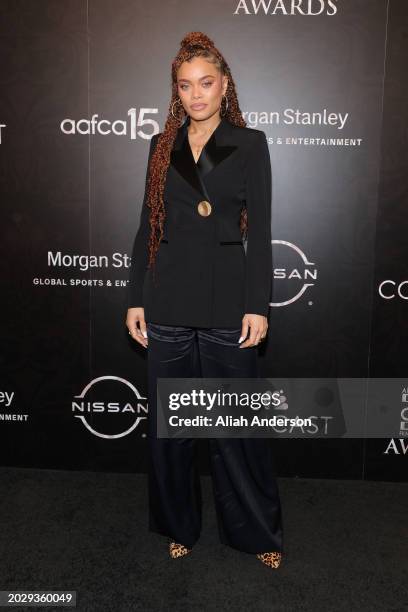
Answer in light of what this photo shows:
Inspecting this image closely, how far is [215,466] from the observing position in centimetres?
206

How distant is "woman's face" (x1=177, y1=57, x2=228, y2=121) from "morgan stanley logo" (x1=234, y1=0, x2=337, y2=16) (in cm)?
79

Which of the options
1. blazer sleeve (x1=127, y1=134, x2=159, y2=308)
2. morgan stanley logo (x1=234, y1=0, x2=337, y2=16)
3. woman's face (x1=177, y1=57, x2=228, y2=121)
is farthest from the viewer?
morgan stanley logo (x1=234, y1=0, x2=337, y2=16)

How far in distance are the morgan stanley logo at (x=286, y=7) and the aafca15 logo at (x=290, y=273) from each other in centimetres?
100

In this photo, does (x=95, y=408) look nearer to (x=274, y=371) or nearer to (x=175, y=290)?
(x=274, y=371)

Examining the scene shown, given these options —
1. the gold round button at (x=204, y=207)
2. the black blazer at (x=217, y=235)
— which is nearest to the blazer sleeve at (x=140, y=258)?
the black blazer at (x=217, y=235)

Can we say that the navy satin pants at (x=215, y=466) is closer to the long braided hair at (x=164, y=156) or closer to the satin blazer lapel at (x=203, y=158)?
the long braided hair at (x=164, y=156)

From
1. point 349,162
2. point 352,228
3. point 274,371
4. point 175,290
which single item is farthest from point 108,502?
point 349,162

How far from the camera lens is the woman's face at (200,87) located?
1.82m

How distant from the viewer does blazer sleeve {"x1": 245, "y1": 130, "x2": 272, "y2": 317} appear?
1.87 meters

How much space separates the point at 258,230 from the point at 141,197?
91 cm

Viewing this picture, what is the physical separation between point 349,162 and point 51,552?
80.6 inches

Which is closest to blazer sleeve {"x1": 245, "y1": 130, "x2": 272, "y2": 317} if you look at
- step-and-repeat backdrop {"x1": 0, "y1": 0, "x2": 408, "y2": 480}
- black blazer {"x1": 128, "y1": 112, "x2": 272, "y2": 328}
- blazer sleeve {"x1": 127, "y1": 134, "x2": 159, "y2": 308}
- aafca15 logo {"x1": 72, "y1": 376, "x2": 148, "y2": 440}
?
black blazer {"x1": 128, "y1": 112, "x2": 272, "y2": 328}

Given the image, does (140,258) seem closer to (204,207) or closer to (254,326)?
(204,207)

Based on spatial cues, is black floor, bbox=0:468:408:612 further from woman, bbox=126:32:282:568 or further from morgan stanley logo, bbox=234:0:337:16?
morgan stanley logo, bbox=234:0:337:16
